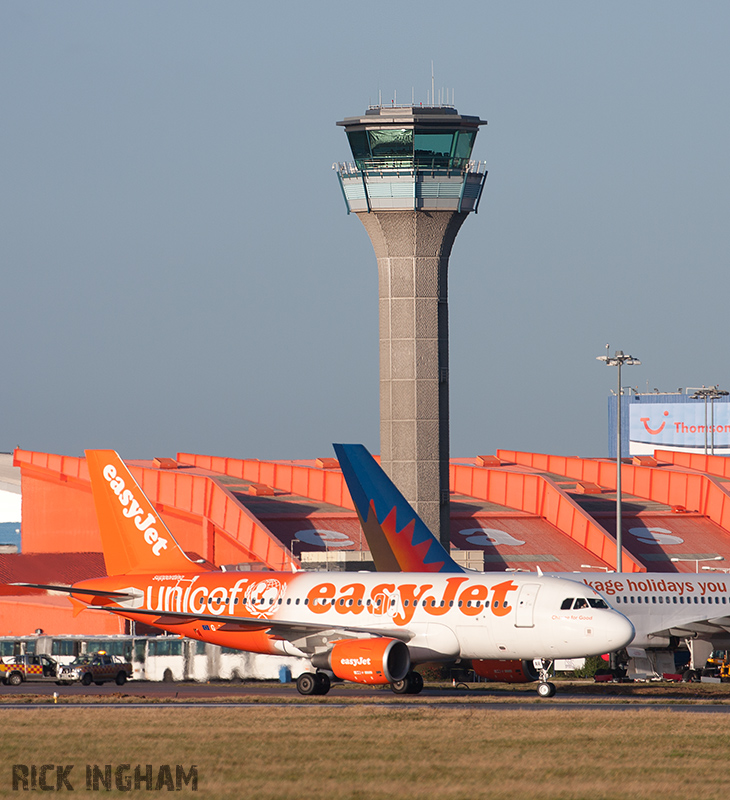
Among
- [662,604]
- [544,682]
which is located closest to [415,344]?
[662,604]

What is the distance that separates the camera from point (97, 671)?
56.6 metres

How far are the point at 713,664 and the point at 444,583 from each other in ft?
72.2

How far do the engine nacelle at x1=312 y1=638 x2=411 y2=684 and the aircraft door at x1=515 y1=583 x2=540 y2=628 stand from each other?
355 centimetres

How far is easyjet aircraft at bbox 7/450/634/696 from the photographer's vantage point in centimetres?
4188

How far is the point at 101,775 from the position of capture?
25.7 meters

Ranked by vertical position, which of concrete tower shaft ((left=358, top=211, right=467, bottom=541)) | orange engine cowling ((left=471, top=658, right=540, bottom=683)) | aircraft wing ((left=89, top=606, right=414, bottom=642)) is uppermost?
concrete tower shaft ((left=358, top=211, right=467, bottom=541))

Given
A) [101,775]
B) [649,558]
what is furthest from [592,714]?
[649,558]

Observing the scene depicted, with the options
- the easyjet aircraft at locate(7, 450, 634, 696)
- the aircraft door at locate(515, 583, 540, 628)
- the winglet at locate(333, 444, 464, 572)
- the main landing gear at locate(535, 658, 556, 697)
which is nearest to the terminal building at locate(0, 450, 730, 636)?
the winglet at locate(333, 444, 464, 572)

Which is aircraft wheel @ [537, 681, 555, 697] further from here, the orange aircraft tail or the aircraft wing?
the orange aircraft tail

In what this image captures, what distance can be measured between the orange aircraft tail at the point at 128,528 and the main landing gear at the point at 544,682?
13.2m

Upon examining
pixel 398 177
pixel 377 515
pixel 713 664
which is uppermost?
pixel 398 177

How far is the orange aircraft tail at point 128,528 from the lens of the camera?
50875 millimetres

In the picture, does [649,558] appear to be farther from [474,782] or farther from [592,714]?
[474,782]

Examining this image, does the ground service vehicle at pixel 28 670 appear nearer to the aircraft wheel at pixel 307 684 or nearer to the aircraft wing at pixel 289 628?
the aircraft wing at pixel 289 628
